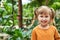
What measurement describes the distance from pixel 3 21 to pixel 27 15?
4.13 ft

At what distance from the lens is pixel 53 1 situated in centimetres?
660

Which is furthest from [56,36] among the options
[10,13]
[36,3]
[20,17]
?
[10,13]

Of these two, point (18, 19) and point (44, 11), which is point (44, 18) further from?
point (18, 19)

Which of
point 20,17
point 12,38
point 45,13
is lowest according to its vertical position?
point 12,38

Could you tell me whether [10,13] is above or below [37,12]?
below

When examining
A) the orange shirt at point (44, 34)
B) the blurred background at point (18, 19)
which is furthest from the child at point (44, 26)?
the blurred background at point (18, 19)

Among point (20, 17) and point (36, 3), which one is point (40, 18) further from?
point (36, 3)

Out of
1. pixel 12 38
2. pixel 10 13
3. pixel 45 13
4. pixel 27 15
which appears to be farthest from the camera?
pixel 27 15

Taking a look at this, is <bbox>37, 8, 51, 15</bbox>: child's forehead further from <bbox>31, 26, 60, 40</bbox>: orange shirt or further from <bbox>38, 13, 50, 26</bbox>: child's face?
<bbox>31, 26, 60, 40</bbox>: orange shirt

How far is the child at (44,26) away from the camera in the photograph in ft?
9.61

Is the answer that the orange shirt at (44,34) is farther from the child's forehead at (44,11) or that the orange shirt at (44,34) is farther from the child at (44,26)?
the child's forehead at (44,11)

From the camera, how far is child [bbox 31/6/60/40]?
2.93 metres

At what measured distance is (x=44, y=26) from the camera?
2990mm

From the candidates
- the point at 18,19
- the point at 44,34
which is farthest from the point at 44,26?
the point at 18,19
